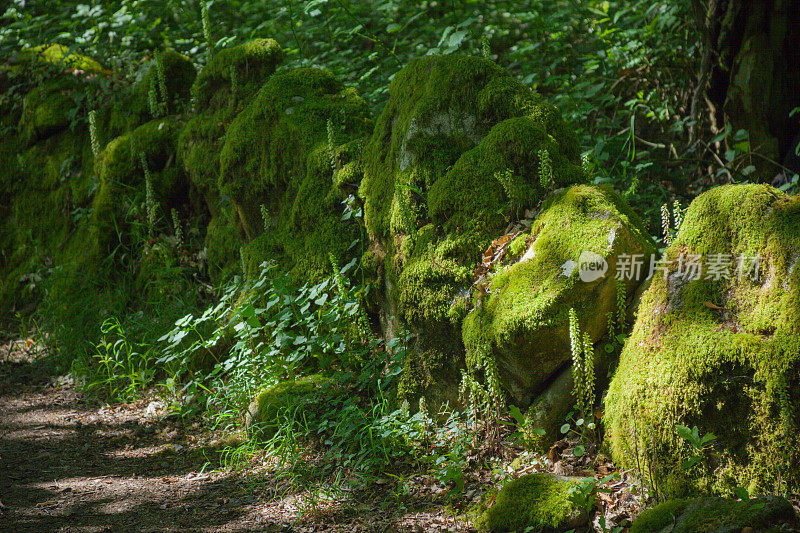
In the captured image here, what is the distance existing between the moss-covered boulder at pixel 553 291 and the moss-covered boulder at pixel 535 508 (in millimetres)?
531

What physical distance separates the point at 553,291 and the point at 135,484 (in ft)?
9.21

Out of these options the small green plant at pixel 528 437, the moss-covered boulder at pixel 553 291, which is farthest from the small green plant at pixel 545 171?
the small green plant at pixel 528 437

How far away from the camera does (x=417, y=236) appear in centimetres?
387

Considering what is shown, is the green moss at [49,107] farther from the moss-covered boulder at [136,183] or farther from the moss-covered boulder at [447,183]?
the moss-covered boulder at [447,183]

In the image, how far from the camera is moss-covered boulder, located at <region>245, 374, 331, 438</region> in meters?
3.94

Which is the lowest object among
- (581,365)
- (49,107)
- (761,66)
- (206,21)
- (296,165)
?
(581,365)

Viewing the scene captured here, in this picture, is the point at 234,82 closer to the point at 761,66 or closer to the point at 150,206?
the point at 150,206

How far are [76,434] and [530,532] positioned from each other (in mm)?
3670

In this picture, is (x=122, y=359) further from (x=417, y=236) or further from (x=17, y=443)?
(x=417, y=236)

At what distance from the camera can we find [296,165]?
5176mm

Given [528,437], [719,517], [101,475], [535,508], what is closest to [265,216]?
[101,475]

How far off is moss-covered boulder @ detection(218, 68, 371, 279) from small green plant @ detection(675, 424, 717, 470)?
2.65 m

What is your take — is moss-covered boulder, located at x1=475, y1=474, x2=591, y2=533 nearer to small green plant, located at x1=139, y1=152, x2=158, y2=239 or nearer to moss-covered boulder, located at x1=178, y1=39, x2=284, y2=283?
moss-covered boulder, located at x1=178, y1=39, x2=284, y2=283

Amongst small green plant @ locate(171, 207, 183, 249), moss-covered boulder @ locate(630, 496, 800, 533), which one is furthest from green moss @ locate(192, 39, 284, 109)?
moss-covered boulder @ locate(630, 496, 800, 533)
